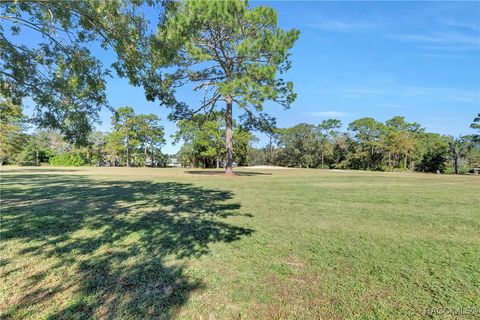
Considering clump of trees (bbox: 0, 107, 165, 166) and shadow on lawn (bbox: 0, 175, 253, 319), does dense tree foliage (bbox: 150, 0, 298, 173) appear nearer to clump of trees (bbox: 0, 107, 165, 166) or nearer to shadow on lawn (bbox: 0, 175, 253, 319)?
shadow on lawn (bbox: 0, 175, 253, 319)

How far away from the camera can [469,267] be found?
3.14 meters

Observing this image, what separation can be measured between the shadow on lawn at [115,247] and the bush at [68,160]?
50.6m

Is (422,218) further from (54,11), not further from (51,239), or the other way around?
(54,11)

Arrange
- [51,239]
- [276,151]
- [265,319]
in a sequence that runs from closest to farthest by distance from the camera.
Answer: [265,319]
[51,239]
[276,151]

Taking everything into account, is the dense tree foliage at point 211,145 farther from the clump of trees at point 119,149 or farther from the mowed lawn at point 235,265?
the mowed lawn at point 235,265

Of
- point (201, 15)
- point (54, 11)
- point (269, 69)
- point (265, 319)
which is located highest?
point (201, 15)

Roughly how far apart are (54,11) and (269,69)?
40.4 feet

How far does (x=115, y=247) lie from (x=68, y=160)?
56742mm

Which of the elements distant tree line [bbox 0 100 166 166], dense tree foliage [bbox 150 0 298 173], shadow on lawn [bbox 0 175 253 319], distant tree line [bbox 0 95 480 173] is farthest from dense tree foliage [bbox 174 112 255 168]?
shadow on lawn [bbox 0 175 253 319]

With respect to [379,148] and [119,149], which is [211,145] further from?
[379,148]

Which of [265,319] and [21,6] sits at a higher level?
[21,6]

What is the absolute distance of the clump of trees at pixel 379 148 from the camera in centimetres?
4512

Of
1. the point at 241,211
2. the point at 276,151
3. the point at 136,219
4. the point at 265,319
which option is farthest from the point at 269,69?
the point at 276,151

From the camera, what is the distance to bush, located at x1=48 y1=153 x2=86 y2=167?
51688mm
